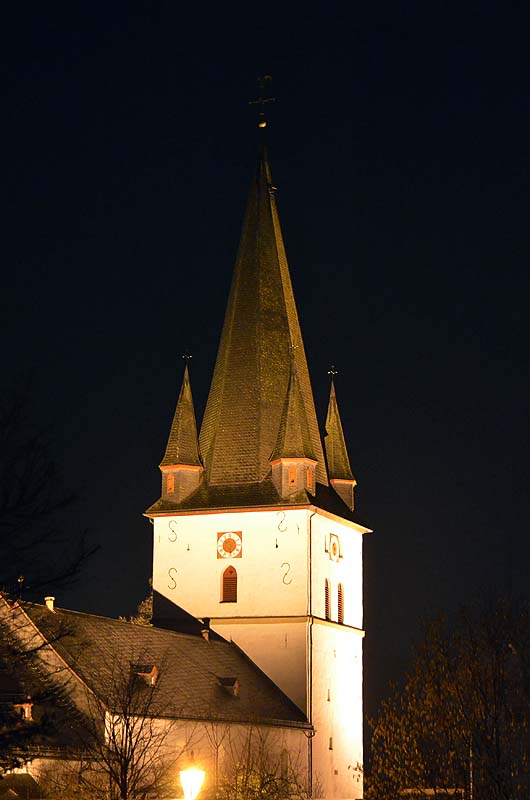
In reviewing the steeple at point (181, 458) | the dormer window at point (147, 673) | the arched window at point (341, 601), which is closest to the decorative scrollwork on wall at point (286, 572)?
the arched window at point (341, 601)

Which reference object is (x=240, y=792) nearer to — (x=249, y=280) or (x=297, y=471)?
(x=297, y=471)

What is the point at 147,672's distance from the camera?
Answer: 6006cm

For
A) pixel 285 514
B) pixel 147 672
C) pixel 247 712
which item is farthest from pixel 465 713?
pixel 285 514

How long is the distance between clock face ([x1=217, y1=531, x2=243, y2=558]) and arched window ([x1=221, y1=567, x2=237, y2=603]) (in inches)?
26.1

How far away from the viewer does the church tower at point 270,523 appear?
70875mm

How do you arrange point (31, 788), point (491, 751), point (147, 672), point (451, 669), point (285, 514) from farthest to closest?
point (285, 514), point (147, 672), point (31, 788), point (451, 669), point (491, 751)

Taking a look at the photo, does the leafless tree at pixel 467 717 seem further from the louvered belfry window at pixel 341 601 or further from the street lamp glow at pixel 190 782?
the louvered belfry window at pixel 341 601

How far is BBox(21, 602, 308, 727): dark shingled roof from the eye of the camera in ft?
190

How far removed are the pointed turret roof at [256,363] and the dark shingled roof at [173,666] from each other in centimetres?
879

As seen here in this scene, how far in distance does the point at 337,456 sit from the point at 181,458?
835 cm

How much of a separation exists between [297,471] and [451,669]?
32.9 meters

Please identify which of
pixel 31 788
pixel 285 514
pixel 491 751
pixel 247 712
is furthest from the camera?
pixel 285 514

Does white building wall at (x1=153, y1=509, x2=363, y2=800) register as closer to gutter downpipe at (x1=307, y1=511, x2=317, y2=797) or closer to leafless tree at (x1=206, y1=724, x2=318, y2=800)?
gutter downpipe at (x1=307, y1=511, x2=317, y2=797)

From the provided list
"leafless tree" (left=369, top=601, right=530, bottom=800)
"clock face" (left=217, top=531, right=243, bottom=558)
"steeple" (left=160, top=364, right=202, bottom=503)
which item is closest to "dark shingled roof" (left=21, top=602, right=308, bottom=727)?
"clock face" (left=217, top=531, right=243, bottom=558)
